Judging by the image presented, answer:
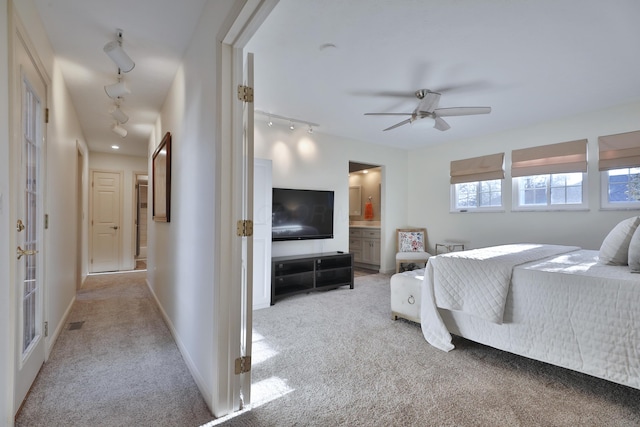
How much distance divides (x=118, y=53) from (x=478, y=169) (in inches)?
191

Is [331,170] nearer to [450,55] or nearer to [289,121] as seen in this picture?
[289,121]

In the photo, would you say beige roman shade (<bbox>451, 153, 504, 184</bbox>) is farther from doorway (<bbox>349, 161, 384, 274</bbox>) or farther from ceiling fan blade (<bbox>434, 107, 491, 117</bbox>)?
ceiling fan blade (<bbox>434, 107, 491, 117</bbox>)

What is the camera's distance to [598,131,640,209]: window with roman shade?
351cm

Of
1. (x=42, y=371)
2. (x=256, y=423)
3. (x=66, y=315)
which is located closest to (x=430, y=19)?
(x=256, y=423)

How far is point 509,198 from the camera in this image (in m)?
4.61

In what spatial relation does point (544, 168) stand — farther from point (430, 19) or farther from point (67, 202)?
point (67, 202)

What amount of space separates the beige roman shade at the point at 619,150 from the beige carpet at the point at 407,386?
2.85 m

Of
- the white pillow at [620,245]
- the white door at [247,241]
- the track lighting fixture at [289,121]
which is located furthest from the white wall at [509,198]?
the white door at [247,241]

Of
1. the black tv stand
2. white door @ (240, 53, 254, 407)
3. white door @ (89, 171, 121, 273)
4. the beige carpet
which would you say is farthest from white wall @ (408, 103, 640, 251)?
white door @ (89, 171, 121, 273)

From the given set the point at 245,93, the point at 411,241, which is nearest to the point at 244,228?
the point at 245,93

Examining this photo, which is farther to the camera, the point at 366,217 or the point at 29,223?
the point at 366,217

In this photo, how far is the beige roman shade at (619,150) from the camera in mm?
3494

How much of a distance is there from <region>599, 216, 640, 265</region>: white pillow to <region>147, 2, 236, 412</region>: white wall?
8.83 ft

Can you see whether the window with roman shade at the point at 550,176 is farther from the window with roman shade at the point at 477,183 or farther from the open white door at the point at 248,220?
the open white door at the point at 248,220
